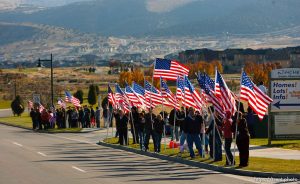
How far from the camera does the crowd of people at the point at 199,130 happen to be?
953 inches

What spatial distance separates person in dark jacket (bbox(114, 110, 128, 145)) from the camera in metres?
35.3

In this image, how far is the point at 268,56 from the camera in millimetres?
199000

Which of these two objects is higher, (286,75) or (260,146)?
(286,75)

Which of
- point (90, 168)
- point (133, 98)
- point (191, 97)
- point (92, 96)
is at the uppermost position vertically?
point (191, 97)

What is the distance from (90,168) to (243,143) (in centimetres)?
476

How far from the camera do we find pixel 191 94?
2919cm

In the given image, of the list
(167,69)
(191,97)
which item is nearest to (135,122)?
(167,69)

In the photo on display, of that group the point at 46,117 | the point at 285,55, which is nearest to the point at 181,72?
the point at 46,117

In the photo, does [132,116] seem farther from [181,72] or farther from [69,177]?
[69,177]

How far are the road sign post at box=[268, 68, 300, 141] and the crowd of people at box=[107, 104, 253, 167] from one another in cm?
388

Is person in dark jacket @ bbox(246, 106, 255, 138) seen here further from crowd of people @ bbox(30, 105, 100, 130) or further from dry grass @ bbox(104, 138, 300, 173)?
crowd of people @ bbox(30, 105, 100, 130)

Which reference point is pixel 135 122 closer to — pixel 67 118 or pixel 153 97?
pixel 153 97

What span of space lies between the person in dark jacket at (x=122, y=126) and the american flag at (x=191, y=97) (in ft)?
17.5

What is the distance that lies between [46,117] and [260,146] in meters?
24.6
